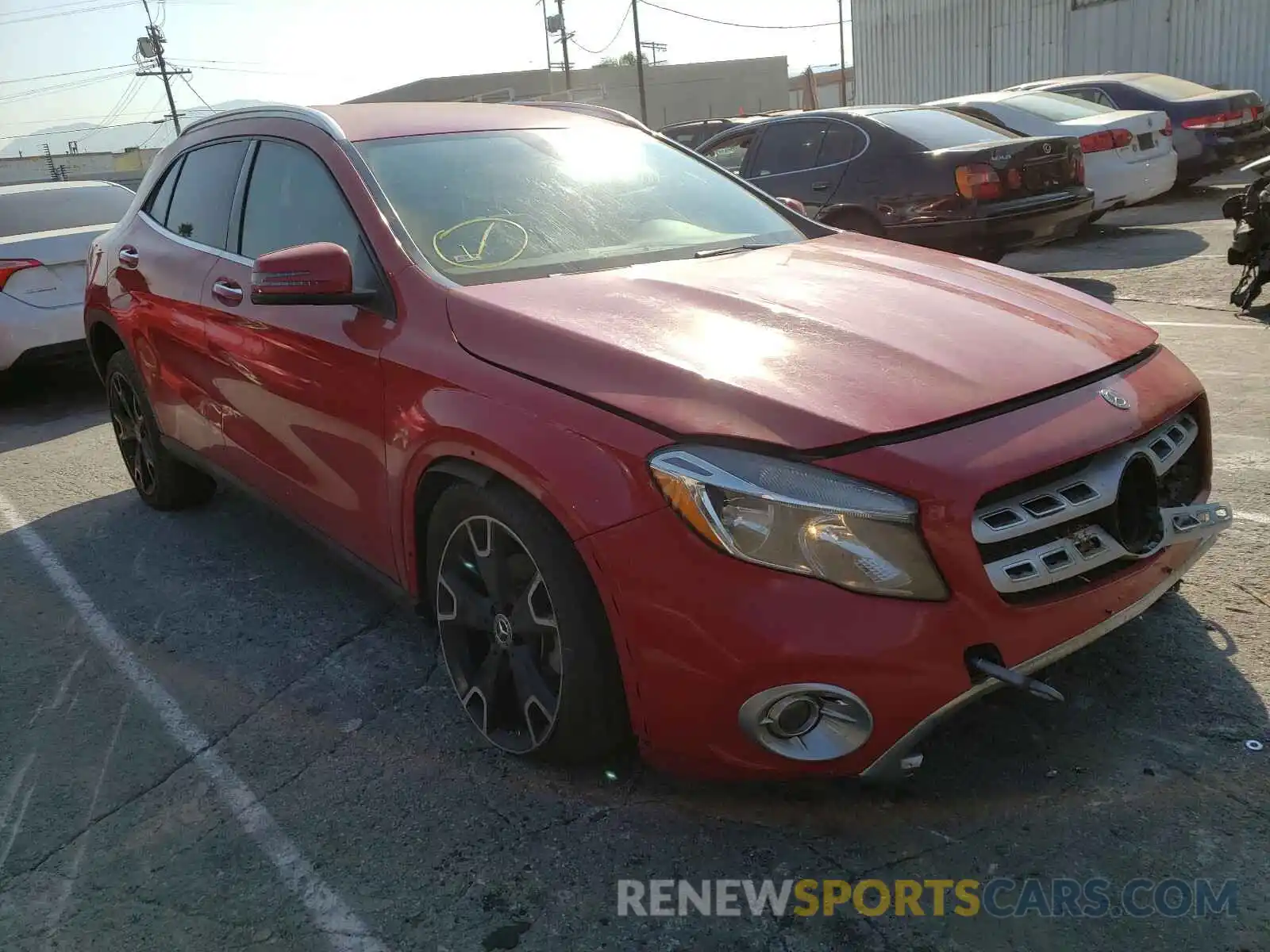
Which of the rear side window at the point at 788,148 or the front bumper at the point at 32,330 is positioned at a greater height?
the rear side window at the point at 788,148

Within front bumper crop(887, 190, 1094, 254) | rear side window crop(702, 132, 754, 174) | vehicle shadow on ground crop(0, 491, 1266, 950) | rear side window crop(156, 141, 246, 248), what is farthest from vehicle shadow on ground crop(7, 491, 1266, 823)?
rear side window crop(702, 132, 754, 174)

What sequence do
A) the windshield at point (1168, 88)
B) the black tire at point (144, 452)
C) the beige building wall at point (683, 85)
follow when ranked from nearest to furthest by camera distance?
the black tire at point (144, 452) < the windshield at point (1168, 88) < the beige building wall at point (683, 85)

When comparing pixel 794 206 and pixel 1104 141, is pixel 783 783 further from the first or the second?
pixel 1104 141

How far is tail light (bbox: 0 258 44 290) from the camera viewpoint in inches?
285

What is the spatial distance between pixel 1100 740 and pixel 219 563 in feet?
11.1

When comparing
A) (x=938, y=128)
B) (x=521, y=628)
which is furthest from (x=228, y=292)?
(x=938, y=128)

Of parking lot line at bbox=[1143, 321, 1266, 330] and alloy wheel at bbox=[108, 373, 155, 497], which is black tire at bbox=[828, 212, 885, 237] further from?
alloy wheel at bbox=[108, 373, 155, 497]

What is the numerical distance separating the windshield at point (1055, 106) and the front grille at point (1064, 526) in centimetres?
901

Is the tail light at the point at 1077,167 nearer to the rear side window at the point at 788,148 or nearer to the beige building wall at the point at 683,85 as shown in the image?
the rear side window at the point at 788,148

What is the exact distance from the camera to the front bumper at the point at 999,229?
7445 millimetres

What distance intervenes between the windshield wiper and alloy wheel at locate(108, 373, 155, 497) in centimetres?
286

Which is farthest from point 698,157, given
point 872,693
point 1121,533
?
point 872,693

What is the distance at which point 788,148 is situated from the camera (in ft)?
28.5

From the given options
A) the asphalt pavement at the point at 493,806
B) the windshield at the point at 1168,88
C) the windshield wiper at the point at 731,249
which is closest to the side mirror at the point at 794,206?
the windshield wiper at the point at 731,249
